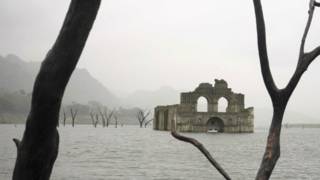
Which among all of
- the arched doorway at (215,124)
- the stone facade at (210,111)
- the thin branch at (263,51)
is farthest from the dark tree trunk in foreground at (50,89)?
the arched doorway at (215,124)

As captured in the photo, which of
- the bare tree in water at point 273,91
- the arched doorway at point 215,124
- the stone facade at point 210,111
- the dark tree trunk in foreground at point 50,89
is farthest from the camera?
the arched doorway at point 215,124

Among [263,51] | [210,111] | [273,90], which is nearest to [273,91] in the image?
[273,90]

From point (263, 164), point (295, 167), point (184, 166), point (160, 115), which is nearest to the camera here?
point (263, 164)

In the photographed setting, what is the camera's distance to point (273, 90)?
3.94 metres

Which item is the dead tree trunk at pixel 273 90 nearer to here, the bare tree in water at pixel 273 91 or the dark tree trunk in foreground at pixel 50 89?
the bare tree in water at pixel 273 91

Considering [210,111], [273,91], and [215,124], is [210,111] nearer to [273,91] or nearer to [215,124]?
[215,124]

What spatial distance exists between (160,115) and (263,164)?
145 metres

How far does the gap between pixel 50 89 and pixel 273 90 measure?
1584mm

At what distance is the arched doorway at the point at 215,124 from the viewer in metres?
128

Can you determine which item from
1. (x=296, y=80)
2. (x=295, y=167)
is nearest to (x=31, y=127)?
(x=296, y=80)

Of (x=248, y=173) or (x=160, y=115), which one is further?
(x=160, y=115)

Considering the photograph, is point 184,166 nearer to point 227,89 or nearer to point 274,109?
point 274,109

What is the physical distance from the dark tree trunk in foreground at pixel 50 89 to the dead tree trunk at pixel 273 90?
3.88 feet

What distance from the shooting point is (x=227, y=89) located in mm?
124125
